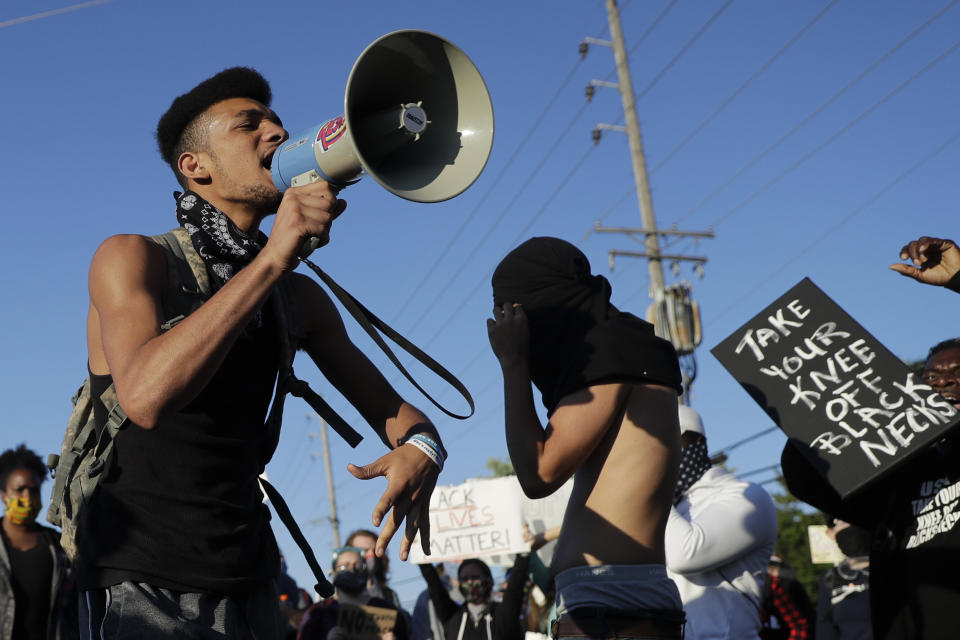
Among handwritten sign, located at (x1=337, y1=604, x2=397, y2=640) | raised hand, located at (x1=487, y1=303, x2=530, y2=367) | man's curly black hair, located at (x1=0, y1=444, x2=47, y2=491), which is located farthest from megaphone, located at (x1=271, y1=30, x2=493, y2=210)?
handwritten sign, located at (x1=337, y1=604, x2=397, y2=640)

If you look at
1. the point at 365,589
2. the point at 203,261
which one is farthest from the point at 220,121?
the point at 365,589

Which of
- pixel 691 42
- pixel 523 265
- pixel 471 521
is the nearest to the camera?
pixel 523 265

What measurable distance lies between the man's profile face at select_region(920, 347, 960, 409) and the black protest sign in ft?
1.18

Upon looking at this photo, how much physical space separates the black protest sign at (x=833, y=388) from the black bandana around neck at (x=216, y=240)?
7.40ft

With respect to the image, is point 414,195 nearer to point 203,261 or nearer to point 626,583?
point 203,261

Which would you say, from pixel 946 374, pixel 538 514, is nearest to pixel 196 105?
pixel 946 374

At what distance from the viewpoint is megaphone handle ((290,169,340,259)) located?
85.0 inches

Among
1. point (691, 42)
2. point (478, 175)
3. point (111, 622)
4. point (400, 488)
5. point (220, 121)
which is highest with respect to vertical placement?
point (691, 42)

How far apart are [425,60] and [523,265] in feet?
3.90

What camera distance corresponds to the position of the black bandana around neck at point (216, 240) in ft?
8.05

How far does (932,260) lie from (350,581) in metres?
5.66

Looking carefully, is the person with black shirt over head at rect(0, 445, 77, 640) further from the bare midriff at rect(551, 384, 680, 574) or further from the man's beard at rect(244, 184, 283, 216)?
the man's beard at rect(244, 184, 283, 216)

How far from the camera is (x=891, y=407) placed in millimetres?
3795

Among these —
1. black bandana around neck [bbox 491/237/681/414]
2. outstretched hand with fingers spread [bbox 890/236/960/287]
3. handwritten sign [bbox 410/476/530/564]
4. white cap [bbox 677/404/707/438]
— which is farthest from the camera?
handwritten sign [bbox 410/476/530/564]
